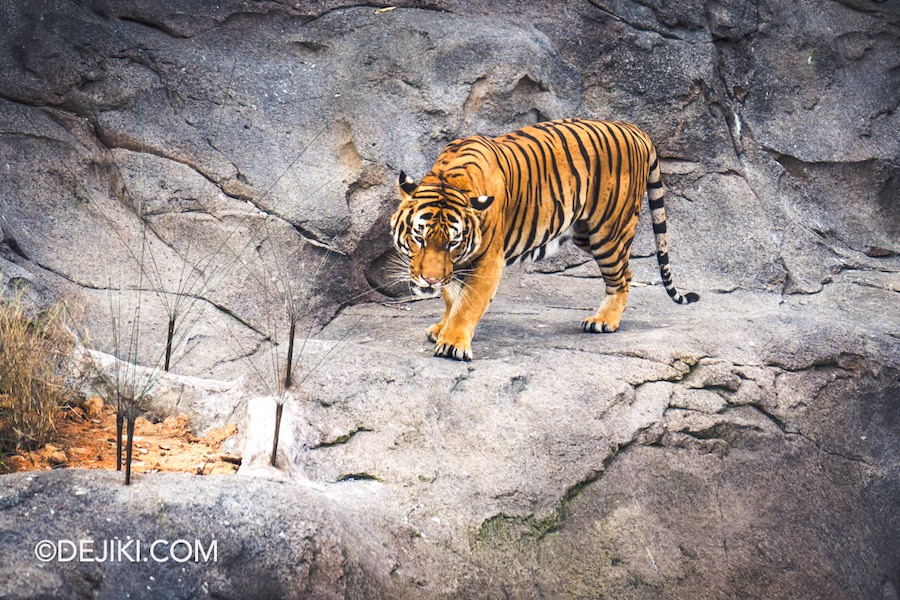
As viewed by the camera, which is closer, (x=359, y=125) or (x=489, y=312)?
(x=489, y=312)

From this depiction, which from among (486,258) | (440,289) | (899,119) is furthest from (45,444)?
(899,119)

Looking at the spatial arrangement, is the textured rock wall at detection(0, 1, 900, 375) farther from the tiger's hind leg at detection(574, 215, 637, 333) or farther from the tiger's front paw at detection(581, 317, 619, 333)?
the tiger's front paw at detection(581, 317, 619, 333)

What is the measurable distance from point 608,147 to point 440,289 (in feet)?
5.25

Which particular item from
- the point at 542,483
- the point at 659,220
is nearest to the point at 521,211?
the point at 659,220

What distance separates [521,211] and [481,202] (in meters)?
0.63

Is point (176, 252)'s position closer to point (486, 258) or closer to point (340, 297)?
point (340, 297)

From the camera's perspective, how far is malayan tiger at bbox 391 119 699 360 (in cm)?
561

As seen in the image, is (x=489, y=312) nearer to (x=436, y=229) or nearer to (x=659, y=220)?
(x=659, y=220)

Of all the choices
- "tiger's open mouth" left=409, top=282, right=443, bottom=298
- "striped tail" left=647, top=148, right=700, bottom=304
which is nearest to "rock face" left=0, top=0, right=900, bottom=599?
"striped tail" left=647, top=148, right=700, bottom=304

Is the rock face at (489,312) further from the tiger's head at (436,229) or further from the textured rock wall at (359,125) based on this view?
the tiger's head at (436,229)

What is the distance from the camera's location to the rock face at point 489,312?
436cm

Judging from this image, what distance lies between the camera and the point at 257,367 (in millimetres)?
5293

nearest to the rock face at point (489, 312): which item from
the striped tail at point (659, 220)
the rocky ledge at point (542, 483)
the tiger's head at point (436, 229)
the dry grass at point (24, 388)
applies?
the rocky ledge at point (542, 483)

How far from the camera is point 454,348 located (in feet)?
18.3
